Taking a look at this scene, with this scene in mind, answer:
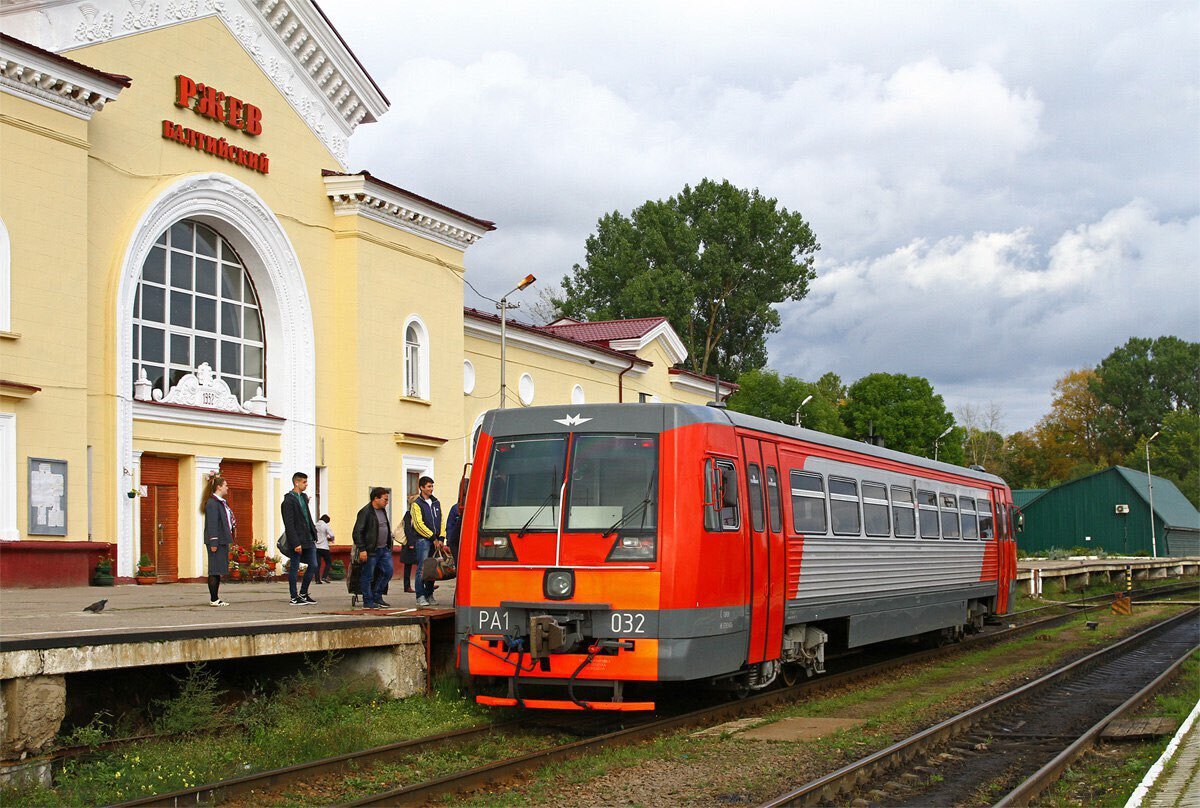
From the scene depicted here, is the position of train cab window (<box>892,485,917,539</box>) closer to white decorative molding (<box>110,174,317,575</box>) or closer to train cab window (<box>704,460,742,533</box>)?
train cab window (<box>704,460,742,533</box>)

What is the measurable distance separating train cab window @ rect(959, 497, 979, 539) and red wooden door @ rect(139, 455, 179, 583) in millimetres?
13762

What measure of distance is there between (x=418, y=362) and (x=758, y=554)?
702 inches

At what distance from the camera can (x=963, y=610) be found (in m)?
20.4

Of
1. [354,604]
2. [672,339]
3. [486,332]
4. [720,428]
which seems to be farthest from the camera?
[672,339]

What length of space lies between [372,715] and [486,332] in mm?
21324

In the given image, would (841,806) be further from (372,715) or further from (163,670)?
(163,670)

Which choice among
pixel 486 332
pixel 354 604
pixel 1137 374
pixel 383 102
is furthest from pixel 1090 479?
pixel 354 604

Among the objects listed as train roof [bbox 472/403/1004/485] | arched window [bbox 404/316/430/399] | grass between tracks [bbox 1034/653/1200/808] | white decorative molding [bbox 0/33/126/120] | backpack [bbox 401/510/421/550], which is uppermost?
white decorative molding [bbox 0/33/126/120]

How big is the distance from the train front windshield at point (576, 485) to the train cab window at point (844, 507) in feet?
12.8

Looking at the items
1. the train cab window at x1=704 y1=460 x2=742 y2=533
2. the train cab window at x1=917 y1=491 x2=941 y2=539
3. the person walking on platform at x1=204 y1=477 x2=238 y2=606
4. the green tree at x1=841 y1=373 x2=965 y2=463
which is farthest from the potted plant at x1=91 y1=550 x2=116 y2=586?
the green tree at x1=841 y1=373 x2=965 y2=463

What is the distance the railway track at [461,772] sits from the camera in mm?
8562

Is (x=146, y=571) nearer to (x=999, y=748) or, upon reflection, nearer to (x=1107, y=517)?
(x=999, y=748)

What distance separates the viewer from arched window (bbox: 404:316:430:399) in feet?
95.8

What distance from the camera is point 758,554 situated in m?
12.6
